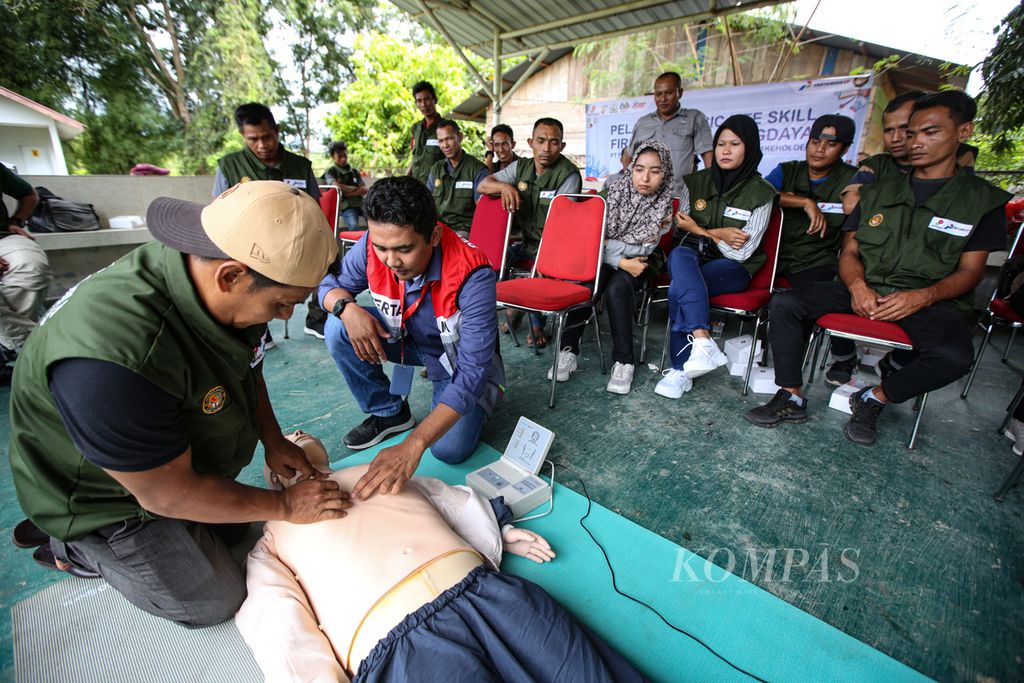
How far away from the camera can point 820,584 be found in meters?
1.49

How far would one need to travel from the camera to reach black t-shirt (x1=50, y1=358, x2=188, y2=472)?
2.70 feet

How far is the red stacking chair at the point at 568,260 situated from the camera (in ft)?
8.55

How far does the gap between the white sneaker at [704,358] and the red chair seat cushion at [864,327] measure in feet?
1.66

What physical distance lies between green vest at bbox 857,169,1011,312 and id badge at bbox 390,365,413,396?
240 cm

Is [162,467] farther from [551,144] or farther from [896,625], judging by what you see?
[551,144]

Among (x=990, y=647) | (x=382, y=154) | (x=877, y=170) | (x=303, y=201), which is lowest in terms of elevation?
(x=990, y=647)

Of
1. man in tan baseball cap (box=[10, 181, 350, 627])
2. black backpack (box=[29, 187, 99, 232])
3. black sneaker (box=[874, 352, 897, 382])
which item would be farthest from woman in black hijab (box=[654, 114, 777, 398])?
black backpack (box=[29, 187, 99, 232])

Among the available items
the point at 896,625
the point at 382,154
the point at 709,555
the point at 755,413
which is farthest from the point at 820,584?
the point at 382,154

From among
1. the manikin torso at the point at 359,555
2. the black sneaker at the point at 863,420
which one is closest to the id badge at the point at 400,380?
the manikin torso at the point at 359,555

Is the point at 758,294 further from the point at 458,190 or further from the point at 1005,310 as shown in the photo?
the point at 458,190

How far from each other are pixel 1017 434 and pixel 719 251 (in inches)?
65.2

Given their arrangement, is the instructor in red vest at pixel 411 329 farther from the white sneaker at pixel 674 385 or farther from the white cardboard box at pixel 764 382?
the white cardboard box at pixel 764 382

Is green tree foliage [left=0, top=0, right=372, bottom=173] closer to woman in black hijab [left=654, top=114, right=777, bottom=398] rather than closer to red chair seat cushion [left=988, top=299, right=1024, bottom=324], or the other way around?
woman in black hijab [left=654, top=114, right=777, bottom=398]

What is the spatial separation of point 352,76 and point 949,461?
16182mm
